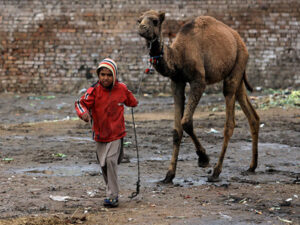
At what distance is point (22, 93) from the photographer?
1483cm

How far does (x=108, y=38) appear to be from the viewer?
47.8 feet

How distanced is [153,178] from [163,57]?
1467mm

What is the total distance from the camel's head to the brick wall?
9.31 m

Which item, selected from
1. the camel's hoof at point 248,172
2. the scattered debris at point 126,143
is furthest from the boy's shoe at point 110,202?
the scattered debris at point 126,143

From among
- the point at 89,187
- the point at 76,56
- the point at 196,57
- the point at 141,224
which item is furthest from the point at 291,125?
the point at 76,56

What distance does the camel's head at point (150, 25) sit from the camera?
16.0 feet

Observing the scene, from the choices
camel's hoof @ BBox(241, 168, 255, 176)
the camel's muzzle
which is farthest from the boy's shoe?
camel's hoof @ BBox(241, 168, 255, 176)

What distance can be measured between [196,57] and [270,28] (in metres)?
9.50

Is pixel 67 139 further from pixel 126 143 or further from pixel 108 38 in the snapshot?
pixel 108 38

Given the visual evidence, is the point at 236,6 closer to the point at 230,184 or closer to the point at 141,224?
the point at 230,184

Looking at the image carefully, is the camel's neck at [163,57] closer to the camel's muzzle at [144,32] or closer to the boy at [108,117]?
the camel's muzzle at [144,32]

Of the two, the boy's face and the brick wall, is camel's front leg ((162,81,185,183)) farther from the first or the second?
the brick wall

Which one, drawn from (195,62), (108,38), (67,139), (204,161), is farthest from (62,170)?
(108,38)

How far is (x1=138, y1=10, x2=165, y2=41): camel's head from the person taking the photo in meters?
4.88
